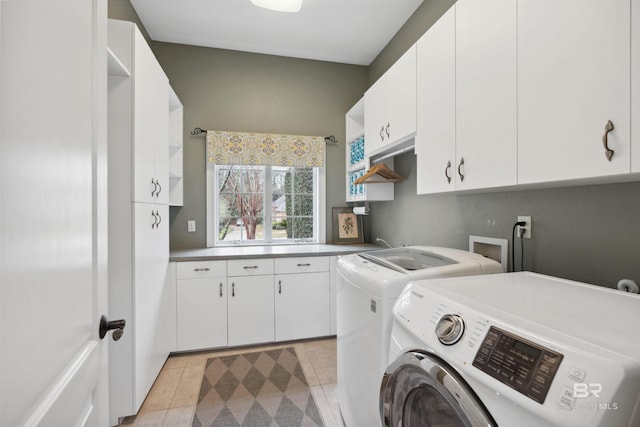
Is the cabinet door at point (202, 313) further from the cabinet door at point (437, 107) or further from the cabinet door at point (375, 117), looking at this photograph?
the cabinet door at point (437, 107)

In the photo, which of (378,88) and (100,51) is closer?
(100,51)

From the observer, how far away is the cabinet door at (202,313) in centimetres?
234

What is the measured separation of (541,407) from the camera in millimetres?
502

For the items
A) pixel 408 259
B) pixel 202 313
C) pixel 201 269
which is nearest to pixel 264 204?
pixel 201 269

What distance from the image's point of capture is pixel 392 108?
206 cm

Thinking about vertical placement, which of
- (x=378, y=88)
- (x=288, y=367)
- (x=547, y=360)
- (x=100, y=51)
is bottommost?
(x=288, y=367)

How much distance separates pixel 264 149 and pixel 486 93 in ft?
7.22

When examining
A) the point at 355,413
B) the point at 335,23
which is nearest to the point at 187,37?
the point at 335,23

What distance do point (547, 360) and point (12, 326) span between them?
898mm

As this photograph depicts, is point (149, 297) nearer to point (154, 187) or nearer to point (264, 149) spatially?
point (154, 187)

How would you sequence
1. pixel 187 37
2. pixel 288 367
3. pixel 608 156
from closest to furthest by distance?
pixel 608 156 → pixel 288 367 → pixel 187 37

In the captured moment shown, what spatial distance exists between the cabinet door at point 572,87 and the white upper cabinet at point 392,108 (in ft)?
2.57

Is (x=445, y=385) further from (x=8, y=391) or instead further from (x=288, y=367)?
(x=288, y=367)

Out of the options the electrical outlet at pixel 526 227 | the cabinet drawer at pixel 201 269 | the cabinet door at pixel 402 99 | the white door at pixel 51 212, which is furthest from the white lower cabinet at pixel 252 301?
the white door at pixel 51 212
